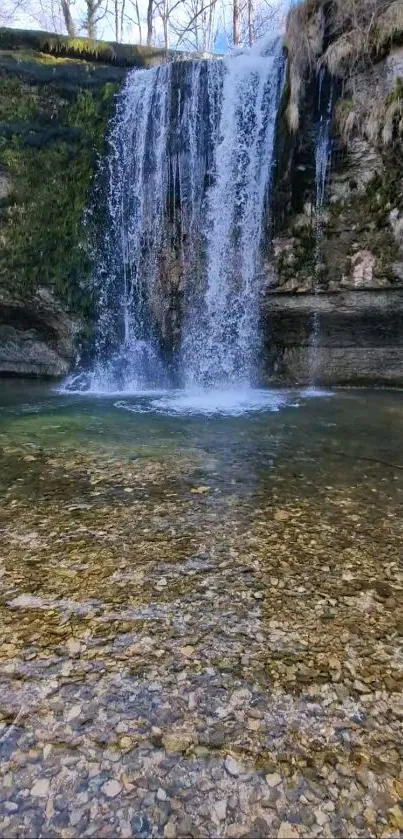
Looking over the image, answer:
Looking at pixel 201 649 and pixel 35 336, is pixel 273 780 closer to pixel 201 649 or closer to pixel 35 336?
pixel 201 649

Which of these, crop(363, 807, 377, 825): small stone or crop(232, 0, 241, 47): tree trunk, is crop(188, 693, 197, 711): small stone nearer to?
crop(363, 807, 377, 825): small stone

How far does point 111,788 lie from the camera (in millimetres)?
Result: 1670

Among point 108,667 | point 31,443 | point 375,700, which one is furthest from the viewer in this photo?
point 31,443

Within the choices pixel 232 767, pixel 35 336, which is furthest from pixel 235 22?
pixel 232 767

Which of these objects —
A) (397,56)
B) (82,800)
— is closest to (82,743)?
(82,800)

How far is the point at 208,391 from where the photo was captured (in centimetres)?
1019

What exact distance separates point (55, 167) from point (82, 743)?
11733mm

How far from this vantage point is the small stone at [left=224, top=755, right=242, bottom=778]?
5.66ft

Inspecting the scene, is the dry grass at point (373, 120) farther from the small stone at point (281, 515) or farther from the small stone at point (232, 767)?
the small stone at point (232, 767)

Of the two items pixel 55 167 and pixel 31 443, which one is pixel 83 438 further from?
pixel 55 167

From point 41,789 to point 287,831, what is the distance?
2.73ft

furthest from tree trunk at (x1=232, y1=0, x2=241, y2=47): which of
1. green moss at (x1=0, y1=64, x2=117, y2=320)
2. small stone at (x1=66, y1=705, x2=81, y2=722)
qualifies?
small stone at (x1=66, y1=705, x2=81, y2=722)

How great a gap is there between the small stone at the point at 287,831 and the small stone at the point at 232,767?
0.74 feet

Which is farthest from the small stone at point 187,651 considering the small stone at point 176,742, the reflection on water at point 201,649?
the small stone at point 176,742
